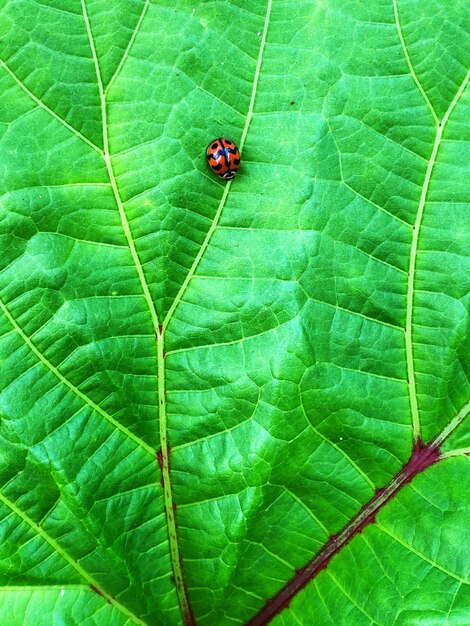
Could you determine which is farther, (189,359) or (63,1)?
(189,359)

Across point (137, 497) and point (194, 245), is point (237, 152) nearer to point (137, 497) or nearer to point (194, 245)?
point (194, 245)

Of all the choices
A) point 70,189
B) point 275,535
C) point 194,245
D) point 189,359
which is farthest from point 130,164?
point 275,535

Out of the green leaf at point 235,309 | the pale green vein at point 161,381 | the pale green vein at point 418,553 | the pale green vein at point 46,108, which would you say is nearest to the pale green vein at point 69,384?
the green leaf at point 235,309

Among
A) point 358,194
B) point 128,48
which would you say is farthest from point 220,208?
point 128,48

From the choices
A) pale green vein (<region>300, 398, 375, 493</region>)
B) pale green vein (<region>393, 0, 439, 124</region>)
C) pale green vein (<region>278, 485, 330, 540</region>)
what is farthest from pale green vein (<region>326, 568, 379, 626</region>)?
pale green vein (<region>393, 0, 439, 124</region>)

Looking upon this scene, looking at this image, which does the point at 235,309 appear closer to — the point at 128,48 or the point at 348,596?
the point at 128,48

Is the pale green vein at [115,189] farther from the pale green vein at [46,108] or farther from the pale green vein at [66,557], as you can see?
the pale green vein at [66,557]

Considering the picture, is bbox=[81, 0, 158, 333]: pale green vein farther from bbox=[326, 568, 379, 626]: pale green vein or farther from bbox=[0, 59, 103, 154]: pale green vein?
bbox=[326, 568, 379, 626]: pale green vein
